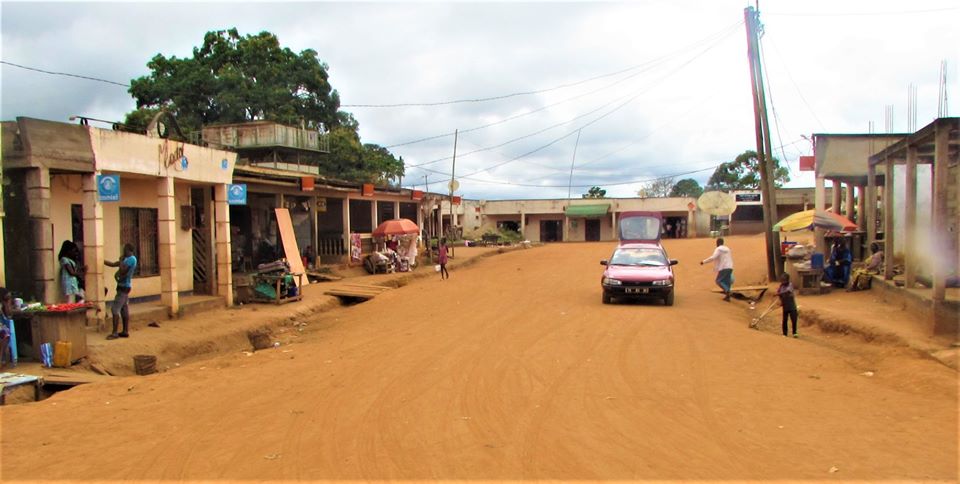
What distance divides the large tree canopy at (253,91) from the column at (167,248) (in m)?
30.6

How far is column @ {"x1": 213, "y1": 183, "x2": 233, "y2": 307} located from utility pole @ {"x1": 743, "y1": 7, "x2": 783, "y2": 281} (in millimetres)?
15540

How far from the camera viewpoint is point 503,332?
1208cm

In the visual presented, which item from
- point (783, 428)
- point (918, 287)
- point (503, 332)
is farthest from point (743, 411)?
point (918, 287)

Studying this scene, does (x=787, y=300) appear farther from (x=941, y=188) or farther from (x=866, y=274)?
(x=866, y=274)

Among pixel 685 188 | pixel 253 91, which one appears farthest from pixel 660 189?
pixel 253 91

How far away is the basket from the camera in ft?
34.1

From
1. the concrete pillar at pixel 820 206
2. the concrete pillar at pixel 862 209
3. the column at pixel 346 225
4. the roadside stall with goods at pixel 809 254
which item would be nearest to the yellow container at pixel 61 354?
the column at pixel 346 225

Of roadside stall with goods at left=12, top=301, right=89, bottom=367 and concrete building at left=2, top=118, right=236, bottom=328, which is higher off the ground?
concrete building at left=2, top=118, right=236, bottom=328

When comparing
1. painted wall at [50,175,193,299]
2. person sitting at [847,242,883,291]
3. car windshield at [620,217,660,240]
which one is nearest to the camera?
painted wall at [50,175,193,299]

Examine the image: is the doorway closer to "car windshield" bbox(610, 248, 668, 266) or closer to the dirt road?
"car windshield" bbox(610, 248, 668, 266)

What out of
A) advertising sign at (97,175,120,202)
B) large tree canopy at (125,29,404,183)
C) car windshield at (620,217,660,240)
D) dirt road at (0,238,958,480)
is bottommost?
dirt road at (0,238,958,480)

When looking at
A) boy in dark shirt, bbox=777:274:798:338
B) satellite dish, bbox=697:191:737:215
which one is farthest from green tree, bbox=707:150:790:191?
boy in dark shirt, bbox=777:274:798:338

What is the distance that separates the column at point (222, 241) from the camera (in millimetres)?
16344

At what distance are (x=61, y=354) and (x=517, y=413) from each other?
758 cm
